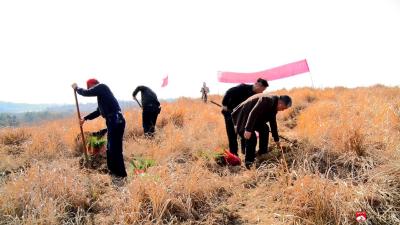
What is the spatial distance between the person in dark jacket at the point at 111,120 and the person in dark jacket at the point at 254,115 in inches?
70.5

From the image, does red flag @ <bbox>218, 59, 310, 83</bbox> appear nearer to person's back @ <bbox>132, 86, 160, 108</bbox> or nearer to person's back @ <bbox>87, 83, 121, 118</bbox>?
person's back @ <bbox>132, 86, 160, 108</bbox>

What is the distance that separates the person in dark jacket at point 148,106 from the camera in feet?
24.7

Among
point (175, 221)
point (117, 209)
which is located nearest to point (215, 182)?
point (175, 221)

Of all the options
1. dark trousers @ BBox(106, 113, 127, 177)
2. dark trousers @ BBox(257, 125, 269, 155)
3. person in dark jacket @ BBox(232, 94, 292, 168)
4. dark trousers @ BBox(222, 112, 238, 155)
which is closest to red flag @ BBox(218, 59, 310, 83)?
dark trousers @ BBox(222, 112, 238, 155)

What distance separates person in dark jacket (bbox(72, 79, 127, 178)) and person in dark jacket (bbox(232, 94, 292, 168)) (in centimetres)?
179

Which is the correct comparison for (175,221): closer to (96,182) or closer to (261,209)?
(261,209)

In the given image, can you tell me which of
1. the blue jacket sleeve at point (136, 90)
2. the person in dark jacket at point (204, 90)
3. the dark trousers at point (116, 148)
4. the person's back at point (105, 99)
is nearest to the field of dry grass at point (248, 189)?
the dark trousers at point (116, 148)

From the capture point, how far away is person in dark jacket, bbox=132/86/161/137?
752 centimetres

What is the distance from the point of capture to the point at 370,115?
655cm

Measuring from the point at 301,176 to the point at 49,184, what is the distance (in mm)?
2851

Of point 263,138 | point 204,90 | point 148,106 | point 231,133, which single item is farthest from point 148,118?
point 204,90

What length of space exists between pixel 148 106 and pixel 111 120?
231 centimetres

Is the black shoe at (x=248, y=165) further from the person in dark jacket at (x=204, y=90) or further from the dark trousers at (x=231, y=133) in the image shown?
the person in dark jacket at (x=204, y=90)

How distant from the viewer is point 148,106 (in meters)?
7.51
